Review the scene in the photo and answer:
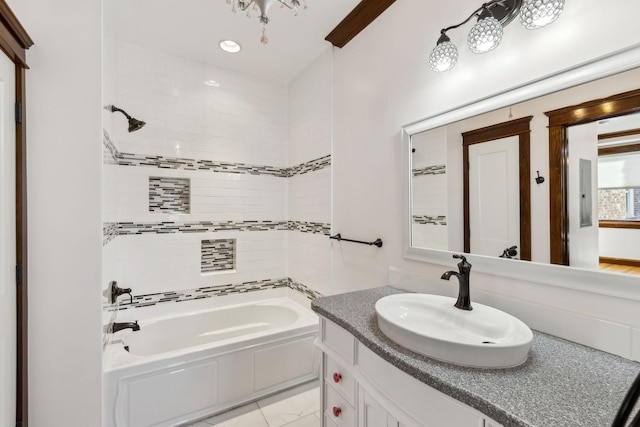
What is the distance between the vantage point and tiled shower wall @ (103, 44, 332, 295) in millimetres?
2400

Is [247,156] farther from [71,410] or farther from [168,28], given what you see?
[71,410]

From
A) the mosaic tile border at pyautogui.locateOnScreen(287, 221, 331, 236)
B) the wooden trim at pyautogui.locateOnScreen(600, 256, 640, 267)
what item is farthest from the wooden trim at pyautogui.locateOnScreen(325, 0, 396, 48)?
the wooden trim at pyautogui.locateOnScreen(600, 256, 640, 267)

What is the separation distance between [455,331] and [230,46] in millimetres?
2676

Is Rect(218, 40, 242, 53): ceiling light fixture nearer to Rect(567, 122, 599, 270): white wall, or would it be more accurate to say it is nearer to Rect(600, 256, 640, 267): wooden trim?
Rect(567, 122, 599, 270): white wall

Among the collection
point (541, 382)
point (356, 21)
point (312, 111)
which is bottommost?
point (541, 382)

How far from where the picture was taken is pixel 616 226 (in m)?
0.92

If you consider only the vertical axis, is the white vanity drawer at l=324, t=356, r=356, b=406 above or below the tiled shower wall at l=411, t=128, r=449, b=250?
below

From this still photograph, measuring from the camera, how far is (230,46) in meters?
2.41

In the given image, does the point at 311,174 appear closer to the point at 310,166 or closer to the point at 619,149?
the point at 310,166

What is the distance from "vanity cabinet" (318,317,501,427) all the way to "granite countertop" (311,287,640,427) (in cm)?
5

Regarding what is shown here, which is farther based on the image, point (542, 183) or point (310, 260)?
point (310, 260)

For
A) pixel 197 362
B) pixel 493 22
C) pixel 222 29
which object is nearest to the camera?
pixel 493 22

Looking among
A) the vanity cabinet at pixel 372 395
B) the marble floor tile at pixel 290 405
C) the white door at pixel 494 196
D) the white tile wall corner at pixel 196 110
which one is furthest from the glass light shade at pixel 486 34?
the marble floor tile at pixel 290 405

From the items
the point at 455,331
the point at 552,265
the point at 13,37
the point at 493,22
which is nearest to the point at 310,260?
the point at 455,331
